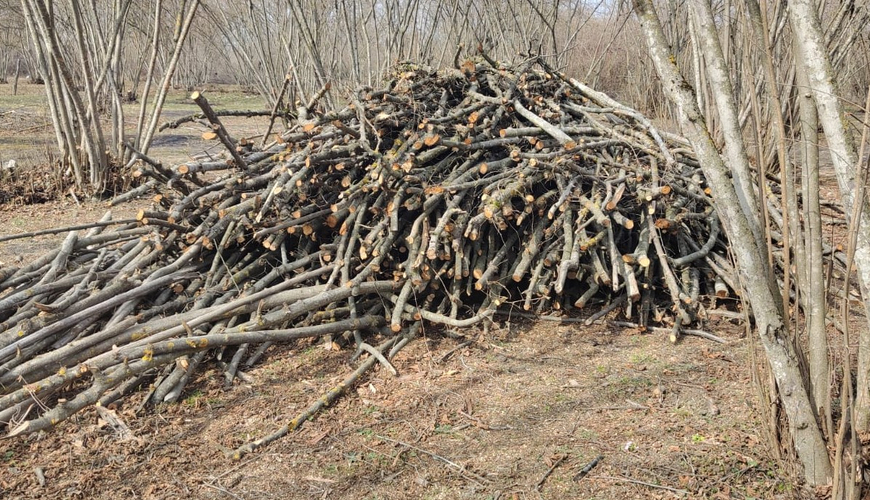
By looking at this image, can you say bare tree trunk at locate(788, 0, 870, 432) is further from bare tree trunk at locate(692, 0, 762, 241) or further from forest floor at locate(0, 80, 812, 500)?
forest floor at locate(0, 80, 812, 500)

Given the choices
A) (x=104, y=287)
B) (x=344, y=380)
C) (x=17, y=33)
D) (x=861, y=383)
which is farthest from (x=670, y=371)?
(x=17, y=33)

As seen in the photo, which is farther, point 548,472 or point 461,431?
point 461,431

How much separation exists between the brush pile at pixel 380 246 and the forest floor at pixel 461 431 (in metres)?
0.21

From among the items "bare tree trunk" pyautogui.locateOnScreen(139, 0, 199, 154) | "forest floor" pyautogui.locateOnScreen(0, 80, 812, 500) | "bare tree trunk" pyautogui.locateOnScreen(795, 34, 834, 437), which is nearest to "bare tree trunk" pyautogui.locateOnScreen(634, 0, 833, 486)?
"bare tree trunk" pyautogui.locateOnScreen(795, 34, 834, 437)

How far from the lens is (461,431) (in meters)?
3.08

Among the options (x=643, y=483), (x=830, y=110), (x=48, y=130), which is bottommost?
(x=643, y=483)

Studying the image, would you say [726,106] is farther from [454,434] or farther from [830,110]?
[454,434]

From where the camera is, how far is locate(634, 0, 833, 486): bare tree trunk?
2191 millimetres

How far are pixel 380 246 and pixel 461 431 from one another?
53.4 inches

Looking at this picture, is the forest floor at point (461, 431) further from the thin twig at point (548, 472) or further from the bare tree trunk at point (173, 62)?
the bare tree trunk at point (173, 62)

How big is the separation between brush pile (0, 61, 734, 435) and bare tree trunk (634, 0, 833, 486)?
1.41 metres

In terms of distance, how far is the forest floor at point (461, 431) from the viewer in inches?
105

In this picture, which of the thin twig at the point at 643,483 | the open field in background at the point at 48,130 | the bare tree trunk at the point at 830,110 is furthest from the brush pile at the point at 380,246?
the bare tree trunk at the point at 830,110

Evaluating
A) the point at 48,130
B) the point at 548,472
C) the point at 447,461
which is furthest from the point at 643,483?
the point at 48,130
